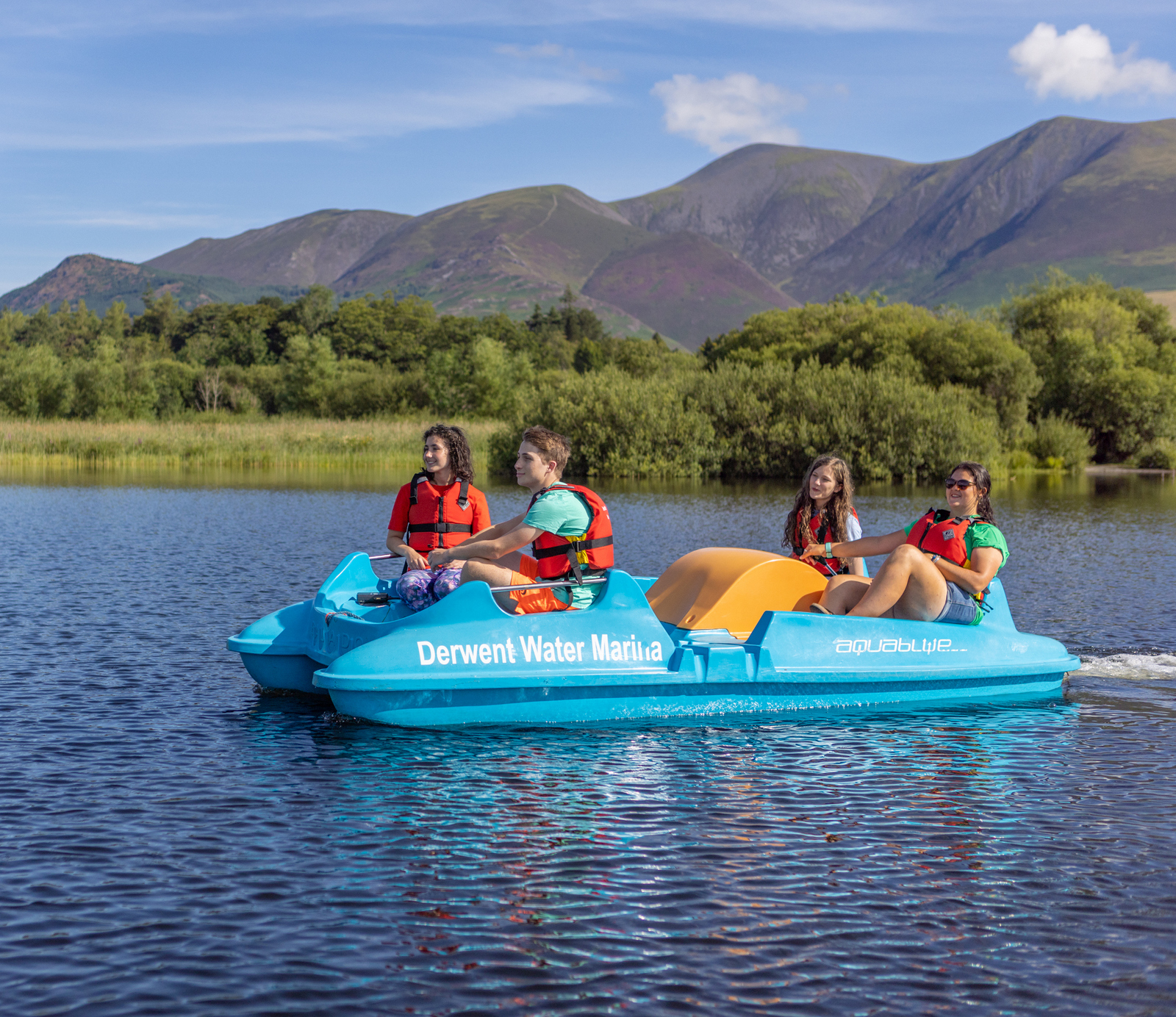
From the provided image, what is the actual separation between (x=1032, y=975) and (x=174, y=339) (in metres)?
95.8

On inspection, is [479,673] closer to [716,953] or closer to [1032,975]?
[716,953]

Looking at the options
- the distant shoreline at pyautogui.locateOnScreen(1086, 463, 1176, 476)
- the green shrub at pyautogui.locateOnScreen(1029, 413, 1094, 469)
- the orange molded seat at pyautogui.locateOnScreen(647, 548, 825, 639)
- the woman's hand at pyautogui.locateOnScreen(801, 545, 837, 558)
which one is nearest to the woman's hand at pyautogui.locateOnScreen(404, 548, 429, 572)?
the orange molded seat at pyautogui.locateOnScreen(647, 548, 825, 639)

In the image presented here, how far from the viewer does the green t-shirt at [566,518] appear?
25.0ft

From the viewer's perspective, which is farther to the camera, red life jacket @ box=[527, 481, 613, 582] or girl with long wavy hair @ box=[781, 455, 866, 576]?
girl with long wavy hair @ box=[781, 455, 866, 576]

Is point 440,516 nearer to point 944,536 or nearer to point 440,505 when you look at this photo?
point 440,505

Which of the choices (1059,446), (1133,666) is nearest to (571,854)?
(1133,666)

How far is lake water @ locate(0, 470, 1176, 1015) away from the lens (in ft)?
14.0

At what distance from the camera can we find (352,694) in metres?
7.35

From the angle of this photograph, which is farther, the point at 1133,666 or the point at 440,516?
the point at 1133,666

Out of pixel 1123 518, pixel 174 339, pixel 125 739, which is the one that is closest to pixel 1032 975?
pixel 125 739

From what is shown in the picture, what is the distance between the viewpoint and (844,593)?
28.1 feet

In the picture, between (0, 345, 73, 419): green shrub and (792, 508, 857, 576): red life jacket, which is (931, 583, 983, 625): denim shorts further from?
(0, 345, 73, 419): green shrub

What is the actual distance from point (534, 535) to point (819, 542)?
2.35 metres

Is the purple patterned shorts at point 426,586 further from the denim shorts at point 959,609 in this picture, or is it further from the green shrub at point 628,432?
the green shrub at point 628,432
